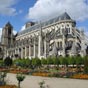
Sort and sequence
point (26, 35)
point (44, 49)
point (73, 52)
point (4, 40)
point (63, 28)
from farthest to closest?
1. point (4, 40)
2. point (26, 35)
3. point (63, 28)
4. point (44, 49)
5. point (73, 52)

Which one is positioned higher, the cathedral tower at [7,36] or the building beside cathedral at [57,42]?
the cathedral tower at [7,36]

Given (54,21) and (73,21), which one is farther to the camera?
(54,21)

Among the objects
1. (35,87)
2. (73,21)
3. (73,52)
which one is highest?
(73,21)

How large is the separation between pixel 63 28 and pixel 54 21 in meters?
10.3

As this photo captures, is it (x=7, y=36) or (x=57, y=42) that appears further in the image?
(x=7, y=36)

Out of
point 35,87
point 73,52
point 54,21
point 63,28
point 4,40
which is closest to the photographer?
point 35,87

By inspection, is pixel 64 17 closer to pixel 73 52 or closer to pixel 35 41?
pixel 35 41

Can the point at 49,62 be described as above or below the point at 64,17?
below

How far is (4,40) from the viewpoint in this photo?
137750mm

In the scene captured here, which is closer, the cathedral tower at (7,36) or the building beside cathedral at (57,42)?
the building beside cathedral at (57,42)

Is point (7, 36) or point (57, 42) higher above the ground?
point (7, 36)

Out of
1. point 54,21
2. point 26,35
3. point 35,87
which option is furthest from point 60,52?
point 35,87

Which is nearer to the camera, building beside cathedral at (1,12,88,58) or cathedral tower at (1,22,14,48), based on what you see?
building beside cathedral at (1,12,88,58)

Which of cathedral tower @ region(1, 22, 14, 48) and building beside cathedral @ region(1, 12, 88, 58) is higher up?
cathedral tower @ region(1, 22, 14, 48)
